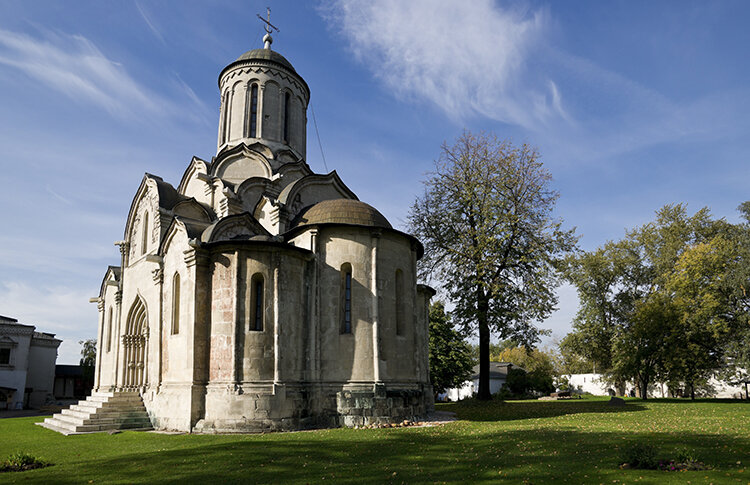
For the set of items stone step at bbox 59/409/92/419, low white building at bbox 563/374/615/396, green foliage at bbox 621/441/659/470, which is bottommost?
low white building at bbox 563/374/615/396

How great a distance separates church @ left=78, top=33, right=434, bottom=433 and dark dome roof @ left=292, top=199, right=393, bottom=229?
0.06 m

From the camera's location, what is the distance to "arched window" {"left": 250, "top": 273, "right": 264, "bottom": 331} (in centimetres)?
1747

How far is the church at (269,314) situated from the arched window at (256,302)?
0.04 meters

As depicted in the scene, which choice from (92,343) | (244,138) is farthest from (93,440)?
(92,343)

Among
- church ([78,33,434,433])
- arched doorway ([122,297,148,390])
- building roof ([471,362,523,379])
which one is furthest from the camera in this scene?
building roof ([471,362,523,379])

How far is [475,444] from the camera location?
491 inches

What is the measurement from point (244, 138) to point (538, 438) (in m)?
20.6

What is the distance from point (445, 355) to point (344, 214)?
79.0 feet

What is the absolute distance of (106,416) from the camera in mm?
19000

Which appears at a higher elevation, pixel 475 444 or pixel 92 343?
pixel 92 343

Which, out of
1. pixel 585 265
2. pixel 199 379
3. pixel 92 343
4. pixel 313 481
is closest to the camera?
pixel 313 481

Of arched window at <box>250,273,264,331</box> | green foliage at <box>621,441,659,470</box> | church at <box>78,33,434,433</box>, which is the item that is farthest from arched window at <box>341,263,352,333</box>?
green foliage at <box>621,441,659,470</box>

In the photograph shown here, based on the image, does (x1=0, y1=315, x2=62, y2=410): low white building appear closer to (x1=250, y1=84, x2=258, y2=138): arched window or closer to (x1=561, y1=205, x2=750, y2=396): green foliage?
(x1=250, y1=84, x2=258, y2=138): arched window

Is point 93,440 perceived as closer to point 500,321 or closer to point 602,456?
point 602,456
